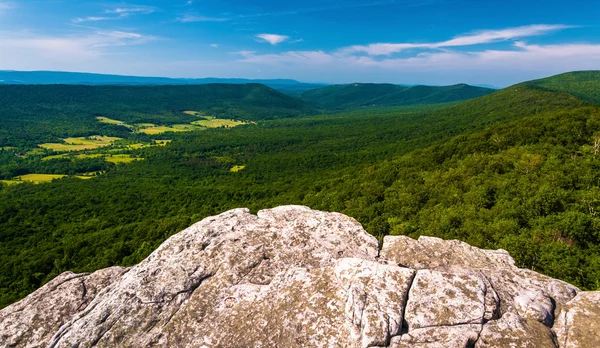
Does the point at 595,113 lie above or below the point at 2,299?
above

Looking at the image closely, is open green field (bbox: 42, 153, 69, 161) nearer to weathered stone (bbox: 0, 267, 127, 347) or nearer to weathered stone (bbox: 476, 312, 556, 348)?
weathered stone (bbox: 0, 267, 127, 347)

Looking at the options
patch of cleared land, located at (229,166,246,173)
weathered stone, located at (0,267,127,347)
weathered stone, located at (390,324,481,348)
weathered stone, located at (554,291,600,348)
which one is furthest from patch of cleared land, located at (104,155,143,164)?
weathered stone, located at (554,291,600,348)

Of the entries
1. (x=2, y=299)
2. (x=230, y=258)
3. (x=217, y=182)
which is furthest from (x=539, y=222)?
(x=217, y=182)

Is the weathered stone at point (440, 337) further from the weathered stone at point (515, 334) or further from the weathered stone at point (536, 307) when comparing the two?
the weathered stone at point (536, 307)

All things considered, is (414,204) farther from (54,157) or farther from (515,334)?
(54,157)

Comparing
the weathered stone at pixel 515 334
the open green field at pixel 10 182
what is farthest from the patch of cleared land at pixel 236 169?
the weathered stone at pixel 515 334

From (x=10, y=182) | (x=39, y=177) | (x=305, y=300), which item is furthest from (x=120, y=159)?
(x=305, y=300)

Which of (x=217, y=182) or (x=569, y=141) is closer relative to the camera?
(x=569, y=141)

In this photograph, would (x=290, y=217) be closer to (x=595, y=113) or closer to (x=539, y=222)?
(x=539, y=222)
